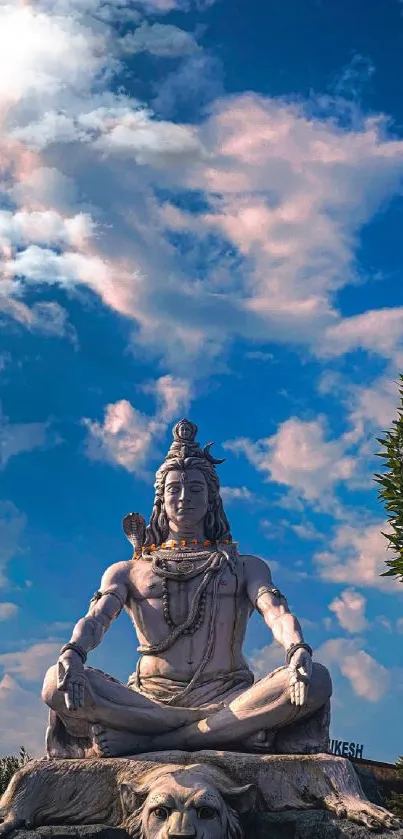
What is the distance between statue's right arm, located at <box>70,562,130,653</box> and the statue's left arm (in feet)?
3.89

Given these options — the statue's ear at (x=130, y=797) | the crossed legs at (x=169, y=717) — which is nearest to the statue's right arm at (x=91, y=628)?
the crossed legs at (x=169, y=717)

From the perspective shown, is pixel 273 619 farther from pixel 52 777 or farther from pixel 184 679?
pixel 52 777

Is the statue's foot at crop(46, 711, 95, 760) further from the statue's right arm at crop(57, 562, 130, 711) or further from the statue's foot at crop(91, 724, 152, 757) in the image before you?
the statue's right arm at crop(57, 562, 130, 711)

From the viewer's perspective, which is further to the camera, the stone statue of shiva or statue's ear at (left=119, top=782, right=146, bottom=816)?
the stone statue of shiva

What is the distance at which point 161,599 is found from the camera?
367 inches

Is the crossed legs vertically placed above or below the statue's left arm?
below

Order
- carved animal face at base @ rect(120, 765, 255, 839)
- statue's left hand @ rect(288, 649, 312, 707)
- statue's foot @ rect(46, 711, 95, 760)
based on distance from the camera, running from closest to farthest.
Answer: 1. carved animal face at base @ rect(120, 765, 255, 839)
2. statue's left hand @ rect(288, 649, 312, 707)
3. statue's foot @ rect(46, 711, 95, 760)

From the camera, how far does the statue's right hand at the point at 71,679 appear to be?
785 cm

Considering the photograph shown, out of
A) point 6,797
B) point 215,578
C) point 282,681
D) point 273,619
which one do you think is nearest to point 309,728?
point 282,681

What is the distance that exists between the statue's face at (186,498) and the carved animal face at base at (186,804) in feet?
9.80

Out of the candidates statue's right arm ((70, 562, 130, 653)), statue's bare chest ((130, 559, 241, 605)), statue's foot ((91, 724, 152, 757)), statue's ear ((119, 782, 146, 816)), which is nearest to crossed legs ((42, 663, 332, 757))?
statue's foot ((91, 724, 152, 757))

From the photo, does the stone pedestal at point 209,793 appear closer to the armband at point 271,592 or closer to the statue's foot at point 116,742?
the statue's foot at point 116,742

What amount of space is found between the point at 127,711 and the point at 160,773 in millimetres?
926

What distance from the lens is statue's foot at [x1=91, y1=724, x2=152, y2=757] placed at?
8043 millimetres
